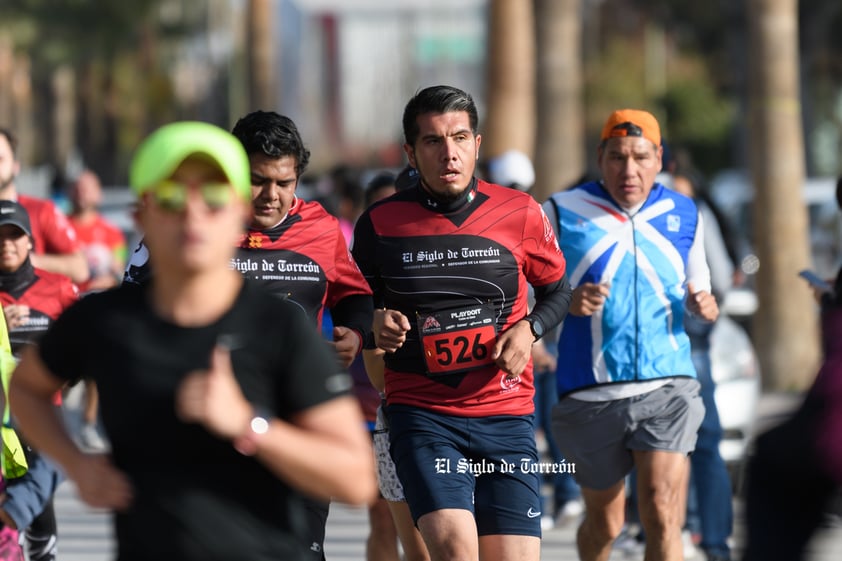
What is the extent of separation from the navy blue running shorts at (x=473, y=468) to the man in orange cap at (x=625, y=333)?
1194 millimetres

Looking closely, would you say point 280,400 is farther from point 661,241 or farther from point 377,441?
point 661,241

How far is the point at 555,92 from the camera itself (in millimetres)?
18188

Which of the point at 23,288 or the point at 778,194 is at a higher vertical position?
the point at 23,288

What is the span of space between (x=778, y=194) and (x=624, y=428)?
9.08m

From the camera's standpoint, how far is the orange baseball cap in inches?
290

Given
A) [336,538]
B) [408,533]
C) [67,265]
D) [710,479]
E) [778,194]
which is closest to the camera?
[408,533]

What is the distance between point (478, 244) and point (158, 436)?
106 inches

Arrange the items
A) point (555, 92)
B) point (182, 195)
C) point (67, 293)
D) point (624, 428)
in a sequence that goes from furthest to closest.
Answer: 1. point (555, 92)
2. point (67, 293)
3. point (624, 428)
4. point (182, 195)

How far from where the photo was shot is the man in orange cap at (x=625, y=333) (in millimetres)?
7188

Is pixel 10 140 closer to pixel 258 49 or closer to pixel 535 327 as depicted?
pixel 535 327

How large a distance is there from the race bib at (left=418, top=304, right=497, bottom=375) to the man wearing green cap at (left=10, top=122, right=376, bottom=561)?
2378 mm

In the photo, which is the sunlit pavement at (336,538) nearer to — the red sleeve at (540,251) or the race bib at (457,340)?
the red sleeve at (540,251)

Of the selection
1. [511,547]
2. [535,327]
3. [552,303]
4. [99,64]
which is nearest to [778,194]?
[552,303]

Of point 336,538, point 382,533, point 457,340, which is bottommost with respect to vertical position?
point 336,538
